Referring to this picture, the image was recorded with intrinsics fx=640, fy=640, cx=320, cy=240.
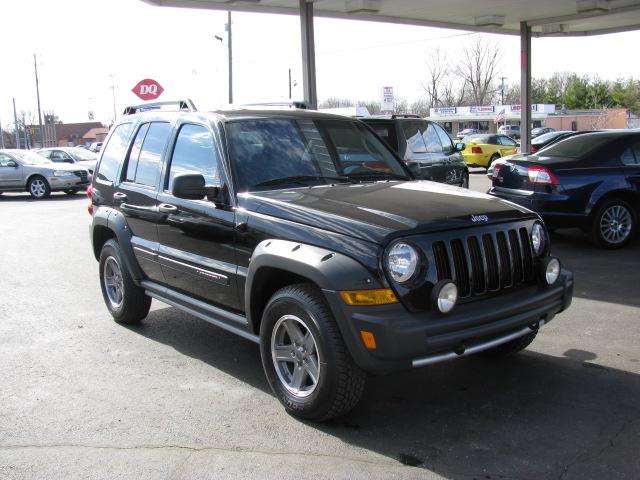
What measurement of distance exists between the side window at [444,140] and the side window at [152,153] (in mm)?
7695

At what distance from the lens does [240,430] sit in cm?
396

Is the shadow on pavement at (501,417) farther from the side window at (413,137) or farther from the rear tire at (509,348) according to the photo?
the side window at (413,137)

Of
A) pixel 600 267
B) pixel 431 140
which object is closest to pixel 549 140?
pixel 431 140

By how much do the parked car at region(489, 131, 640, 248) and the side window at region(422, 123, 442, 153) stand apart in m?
2.88

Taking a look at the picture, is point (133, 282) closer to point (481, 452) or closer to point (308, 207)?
point (308, 207)

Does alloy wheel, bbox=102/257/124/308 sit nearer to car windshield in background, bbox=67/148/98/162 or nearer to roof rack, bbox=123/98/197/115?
roof rack, bbox=123/98/197/115

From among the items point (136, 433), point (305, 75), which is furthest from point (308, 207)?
point (305, 75)

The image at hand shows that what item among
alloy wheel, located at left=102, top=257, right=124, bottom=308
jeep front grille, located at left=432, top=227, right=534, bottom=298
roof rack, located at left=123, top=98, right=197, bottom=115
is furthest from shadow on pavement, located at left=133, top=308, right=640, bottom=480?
roof rack, located at left=123, top=98, right=197, bottom=115

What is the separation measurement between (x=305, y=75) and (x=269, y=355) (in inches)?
449

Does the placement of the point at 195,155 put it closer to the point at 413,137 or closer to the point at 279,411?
the point at 279,411

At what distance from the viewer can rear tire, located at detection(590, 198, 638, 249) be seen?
9109 mm

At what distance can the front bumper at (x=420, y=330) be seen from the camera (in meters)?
3.48

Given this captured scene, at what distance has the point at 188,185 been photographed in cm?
441

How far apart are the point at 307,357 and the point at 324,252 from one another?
A: 0.70 metres
